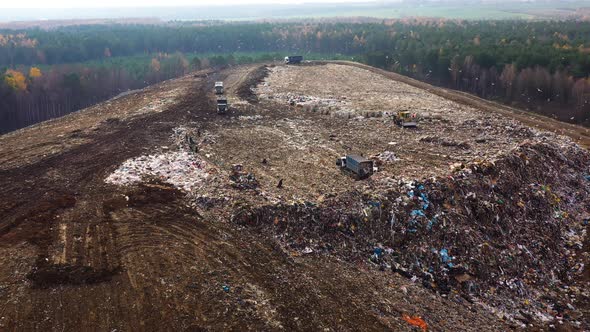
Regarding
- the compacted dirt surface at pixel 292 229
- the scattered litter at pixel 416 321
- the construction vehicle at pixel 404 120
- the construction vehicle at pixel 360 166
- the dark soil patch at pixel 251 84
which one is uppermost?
the dark soil patch at pixel 251 84

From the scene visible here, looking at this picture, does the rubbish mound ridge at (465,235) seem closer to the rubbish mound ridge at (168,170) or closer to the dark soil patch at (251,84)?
the rubbish mound ridge at (168,170)

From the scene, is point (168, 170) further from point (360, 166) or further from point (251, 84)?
point (251, 84)

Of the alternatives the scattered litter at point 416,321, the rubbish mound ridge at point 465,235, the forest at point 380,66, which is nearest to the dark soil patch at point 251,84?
the forest at point 380,66

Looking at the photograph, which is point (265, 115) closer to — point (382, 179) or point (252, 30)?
point (382, 179)

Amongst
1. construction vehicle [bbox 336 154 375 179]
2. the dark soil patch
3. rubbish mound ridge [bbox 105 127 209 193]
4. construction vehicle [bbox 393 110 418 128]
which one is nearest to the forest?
the dark soil patch

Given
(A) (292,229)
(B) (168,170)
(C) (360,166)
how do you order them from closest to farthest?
(A) (292,229) < (C) (360,166) < (B) (168,170)

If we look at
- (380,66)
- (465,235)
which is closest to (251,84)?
(380,66)
